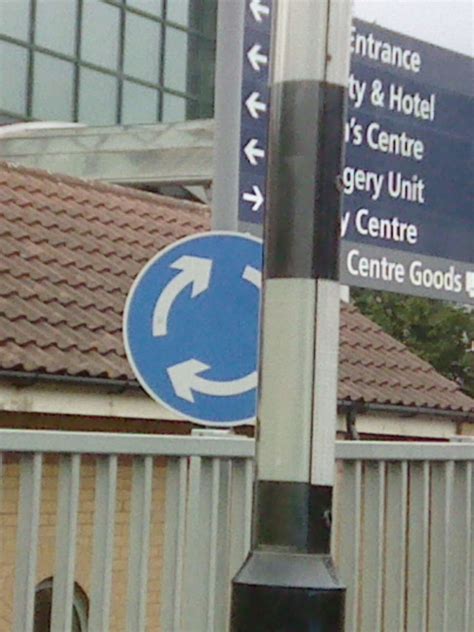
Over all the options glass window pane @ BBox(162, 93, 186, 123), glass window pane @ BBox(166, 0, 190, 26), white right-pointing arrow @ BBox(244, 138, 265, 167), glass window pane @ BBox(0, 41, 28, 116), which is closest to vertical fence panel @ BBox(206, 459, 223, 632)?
white right-pointing arrow @ BBox(244, 138, 265, 167)

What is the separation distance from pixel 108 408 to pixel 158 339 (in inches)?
188

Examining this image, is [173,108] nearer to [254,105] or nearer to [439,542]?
[254,105]

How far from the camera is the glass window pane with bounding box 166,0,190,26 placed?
112 feet

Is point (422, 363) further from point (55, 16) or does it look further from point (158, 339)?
point (55, 16)

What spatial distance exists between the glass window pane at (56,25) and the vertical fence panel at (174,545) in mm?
26669

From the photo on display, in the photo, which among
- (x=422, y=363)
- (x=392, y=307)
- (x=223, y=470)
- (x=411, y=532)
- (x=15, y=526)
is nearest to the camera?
(x=15, y=526)

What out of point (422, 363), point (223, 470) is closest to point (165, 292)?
point (223, 470)

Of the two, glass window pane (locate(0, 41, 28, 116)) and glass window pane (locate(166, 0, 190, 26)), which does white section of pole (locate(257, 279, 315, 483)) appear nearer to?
glass window pane (locate(0, 41, 28, 116))

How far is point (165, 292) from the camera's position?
5988 mm

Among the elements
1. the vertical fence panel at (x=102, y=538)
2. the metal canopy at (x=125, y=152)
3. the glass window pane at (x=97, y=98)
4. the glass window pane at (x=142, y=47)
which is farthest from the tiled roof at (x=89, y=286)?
the glass window pane at (x=142, y=47)

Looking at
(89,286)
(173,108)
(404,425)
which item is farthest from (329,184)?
(173,108)

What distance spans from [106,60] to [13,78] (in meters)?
2.66

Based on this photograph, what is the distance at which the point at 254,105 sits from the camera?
8414 mm

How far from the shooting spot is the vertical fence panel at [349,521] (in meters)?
5.57
